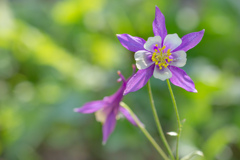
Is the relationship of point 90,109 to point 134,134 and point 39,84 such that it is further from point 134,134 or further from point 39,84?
point 39,84

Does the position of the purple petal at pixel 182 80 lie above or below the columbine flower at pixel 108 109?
above

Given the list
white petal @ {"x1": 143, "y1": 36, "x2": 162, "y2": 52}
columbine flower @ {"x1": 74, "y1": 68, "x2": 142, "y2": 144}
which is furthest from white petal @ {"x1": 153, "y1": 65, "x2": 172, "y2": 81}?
columbine flower @ {"x1": 74, "y1": 68, "x2": 142, "y2": 144}

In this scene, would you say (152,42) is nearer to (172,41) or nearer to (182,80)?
(172,41)

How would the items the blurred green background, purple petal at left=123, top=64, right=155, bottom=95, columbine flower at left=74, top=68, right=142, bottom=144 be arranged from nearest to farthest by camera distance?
purple petal at left=123, top=64, right=155, bottom=95 < columbine flower at left=74, top=68, right=142, bottom=144 < the blurred green background

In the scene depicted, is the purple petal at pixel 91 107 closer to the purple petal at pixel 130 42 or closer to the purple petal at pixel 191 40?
the purple petal at pixel 130 42

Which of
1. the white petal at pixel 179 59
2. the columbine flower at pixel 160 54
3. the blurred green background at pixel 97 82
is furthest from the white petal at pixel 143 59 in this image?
the blurred green background at pixel 97 82

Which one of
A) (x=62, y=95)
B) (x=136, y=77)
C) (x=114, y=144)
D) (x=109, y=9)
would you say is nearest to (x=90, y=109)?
(x=136, y=77)

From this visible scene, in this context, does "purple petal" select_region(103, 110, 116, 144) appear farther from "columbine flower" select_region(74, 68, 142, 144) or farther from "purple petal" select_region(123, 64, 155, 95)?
"purple petal" select_region(123, 64, 155, 95)
